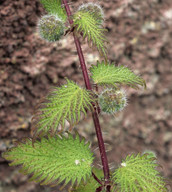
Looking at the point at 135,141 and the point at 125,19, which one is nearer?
the point at 125,19

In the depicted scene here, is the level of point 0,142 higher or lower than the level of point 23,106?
lower

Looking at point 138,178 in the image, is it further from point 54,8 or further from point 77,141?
point 54,8

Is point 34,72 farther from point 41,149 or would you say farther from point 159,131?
point 159,131

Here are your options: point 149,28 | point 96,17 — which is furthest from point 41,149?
point 149,28

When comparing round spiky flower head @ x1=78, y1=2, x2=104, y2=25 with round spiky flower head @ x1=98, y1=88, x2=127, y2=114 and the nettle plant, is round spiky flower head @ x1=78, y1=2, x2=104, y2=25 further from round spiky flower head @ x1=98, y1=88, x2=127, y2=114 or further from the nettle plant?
round spiky flower head @ x1=98, y1=88, x2=127, y2=114

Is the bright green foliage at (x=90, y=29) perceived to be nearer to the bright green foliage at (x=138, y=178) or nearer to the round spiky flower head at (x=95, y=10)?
the round spiky flower head at (x=95, y=10)

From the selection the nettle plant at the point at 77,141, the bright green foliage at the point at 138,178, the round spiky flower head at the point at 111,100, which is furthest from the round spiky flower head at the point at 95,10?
the bright green foliage at the point at 138,178
